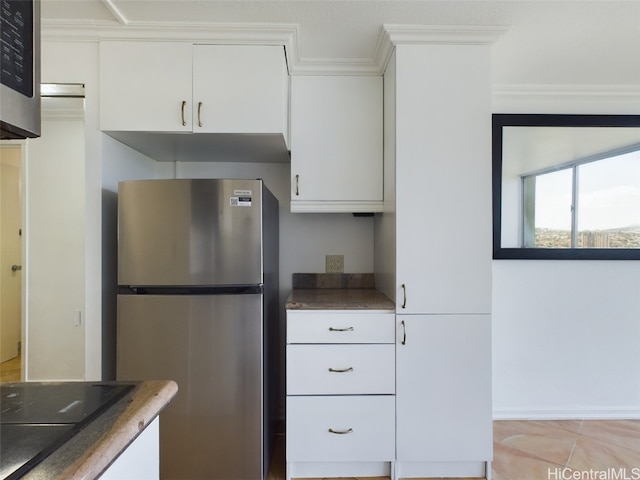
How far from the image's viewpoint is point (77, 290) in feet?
5.76

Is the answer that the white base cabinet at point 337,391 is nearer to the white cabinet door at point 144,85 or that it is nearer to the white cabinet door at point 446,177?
the white cabinet door at point 446,177

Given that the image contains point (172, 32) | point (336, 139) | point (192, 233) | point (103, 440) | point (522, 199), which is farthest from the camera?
point (522, 199)

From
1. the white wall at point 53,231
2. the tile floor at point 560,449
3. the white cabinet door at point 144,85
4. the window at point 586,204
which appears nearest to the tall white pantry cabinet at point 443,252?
the tile floor at point 560,449

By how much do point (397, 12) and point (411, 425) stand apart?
1.95m

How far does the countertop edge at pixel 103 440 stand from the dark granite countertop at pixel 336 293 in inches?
41.0

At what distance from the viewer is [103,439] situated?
0.51 m

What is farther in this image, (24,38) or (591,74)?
(591,74)

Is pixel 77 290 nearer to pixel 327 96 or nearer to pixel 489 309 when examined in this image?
pixel 327 96

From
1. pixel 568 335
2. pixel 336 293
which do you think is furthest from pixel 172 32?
pixel 568 335

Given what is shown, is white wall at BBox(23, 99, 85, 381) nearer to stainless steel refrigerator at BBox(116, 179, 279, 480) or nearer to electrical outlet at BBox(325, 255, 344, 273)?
stainless steel refrigerator at BBox(116, 179, 279, 480)

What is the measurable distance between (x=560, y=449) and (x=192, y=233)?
2.40 meters

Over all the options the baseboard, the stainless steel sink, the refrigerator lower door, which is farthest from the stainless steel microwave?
the baseboard

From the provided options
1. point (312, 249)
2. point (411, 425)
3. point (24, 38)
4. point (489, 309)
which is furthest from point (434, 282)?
point (24, 38)

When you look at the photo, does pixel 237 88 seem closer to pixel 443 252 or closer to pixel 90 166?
pixel 90 166
